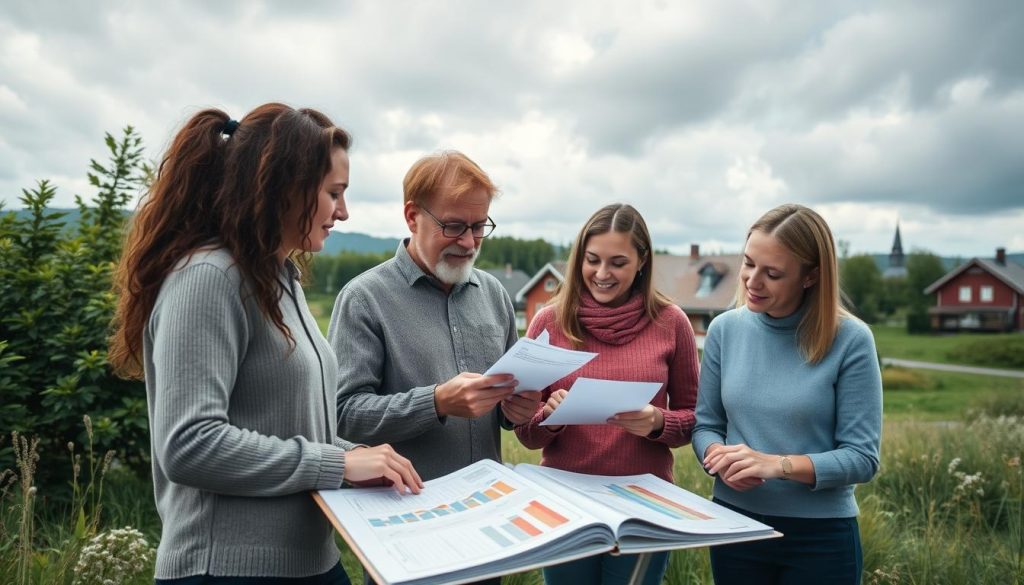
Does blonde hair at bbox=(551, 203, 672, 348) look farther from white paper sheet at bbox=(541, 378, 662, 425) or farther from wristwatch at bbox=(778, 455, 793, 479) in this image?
wristwatch at bbox=(778, 455, 793, 479)

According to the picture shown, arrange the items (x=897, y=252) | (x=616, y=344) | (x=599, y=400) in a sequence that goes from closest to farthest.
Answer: (x=599, y=400) → (x=616, y=344) → (x=897, y=252)

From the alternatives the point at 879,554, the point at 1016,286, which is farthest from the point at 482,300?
the point at 1016,286

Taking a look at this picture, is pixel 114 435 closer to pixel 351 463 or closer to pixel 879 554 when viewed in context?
pixel 351 463

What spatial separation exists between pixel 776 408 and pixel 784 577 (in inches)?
23.6

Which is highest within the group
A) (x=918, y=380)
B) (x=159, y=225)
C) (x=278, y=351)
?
(x=159, y=225)

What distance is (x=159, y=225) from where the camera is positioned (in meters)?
1.72

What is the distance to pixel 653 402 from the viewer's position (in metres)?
3.04

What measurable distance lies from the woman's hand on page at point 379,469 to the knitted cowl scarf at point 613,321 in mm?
1330

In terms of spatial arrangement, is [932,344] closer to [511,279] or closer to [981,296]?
[981,296]

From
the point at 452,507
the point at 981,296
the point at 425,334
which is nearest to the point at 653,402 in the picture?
the point at 425,334

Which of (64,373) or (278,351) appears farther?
(64,373)

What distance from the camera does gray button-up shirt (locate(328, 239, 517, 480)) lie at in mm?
2480

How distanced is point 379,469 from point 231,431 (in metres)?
0.37

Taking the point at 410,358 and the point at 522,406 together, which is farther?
the point at 410,358
